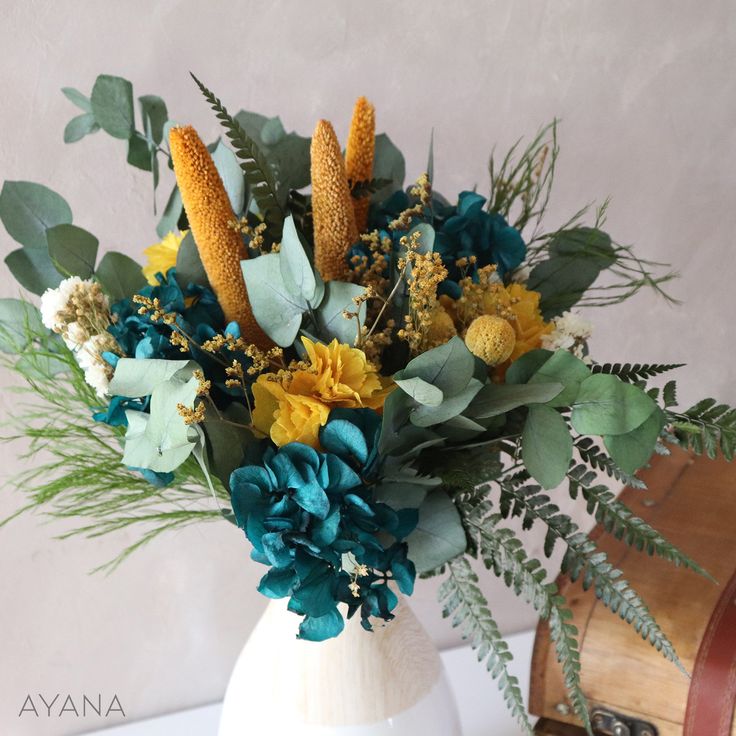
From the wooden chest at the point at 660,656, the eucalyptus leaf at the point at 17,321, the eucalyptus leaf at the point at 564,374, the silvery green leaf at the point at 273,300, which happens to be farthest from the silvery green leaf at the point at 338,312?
the wooden chest at the point at 660,656

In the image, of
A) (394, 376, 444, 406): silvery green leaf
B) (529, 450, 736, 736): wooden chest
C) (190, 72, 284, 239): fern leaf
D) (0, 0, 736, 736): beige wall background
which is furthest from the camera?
(0, 0, 736, 736): beige wall background

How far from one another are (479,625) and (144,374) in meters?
0.26

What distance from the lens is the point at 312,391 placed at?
19.9 inches

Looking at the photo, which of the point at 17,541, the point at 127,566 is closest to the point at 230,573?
the point at 127,566

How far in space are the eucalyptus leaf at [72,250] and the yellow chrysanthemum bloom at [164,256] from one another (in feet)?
0.13

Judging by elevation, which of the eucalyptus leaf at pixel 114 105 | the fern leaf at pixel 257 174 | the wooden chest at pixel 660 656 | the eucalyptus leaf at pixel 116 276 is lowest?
the wooden chest at pixel 660 656

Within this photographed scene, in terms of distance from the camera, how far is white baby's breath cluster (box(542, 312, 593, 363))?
0.58 metres

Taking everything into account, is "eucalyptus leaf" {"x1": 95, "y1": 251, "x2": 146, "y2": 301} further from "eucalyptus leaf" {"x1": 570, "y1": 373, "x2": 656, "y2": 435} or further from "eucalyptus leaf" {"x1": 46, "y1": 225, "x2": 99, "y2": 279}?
"eucalyptus leaf" {"x1": 570, "y1": 373, "x2": 656, "y2": 435}

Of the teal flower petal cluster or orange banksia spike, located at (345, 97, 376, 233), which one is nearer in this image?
the teal flower petal cluster

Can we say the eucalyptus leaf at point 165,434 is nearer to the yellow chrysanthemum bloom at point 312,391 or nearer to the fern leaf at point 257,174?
the yellow chrysanthemum bloom at point 312,391

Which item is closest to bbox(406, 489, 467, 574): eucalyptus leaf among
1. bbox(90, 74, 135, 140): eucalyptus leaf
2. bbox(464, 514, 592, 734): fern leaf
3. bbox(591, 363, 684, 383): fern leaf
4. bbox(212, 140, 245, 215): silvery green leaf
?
bbox(464, 514, 592, 734): fern leaf

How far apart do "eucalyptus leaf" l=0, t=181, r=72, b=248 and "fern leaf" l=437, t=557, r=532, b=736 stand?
1.25 feet

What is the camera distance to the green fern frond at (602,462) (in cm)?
55

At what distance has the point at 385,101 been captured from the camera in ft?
3.01
